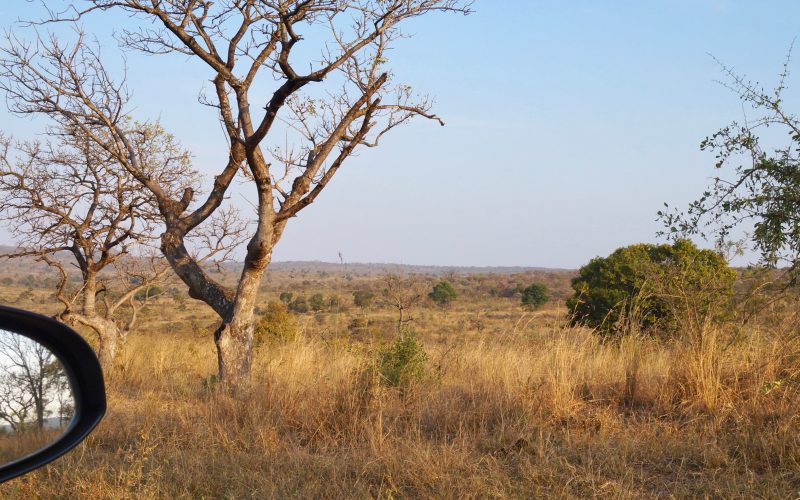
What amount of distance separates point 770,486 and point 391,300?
4.16 m

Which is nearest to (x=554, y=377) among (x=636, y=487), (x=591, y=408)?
(x=591, y=408)

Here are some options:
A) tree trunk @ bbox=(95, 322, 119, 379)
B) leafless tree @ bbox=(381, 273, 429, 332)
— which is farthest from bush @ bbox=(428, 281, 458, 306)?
leafless tree @ bbox=(381, 273, 429, 332)

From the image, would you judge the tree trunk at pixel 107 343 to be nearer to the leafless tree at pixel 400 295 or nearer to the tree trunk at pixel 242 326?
the tree trunk at pixel 242 326

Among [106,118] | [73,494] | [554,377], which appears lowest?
[73,494]

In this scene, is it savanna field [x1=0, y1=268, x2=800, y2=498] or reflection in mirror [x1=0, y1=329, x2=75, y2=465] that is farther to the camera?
savanna field [x1=0, y1=268, x2=800, y2=498]

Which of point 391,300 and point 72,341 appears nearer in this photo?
point 72,341

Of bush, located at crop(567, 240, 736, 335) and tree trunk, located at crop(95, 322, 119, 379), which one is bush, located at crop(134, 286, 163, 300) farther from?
bush, located at crop(567, 240, 736, 335)

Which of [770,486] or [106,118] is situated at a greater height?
[106,118]

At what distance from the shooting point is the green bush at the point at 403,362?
23.0 ft

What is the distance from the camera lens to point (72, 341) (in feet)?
8.25

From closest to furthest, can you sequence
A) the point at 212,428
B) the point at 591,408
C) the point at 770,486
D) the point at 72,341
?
the point at 72,341
the point at 770,486
the point at 212,428
the point at 591,408

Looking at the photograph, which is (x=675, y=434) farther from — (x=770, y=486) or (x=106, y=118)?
(x=106, y=118)

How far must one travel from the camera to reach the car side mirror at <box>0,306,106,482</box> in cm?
232

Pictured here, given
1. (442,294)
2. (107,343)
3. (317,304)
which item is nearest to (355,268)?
(442,294)
